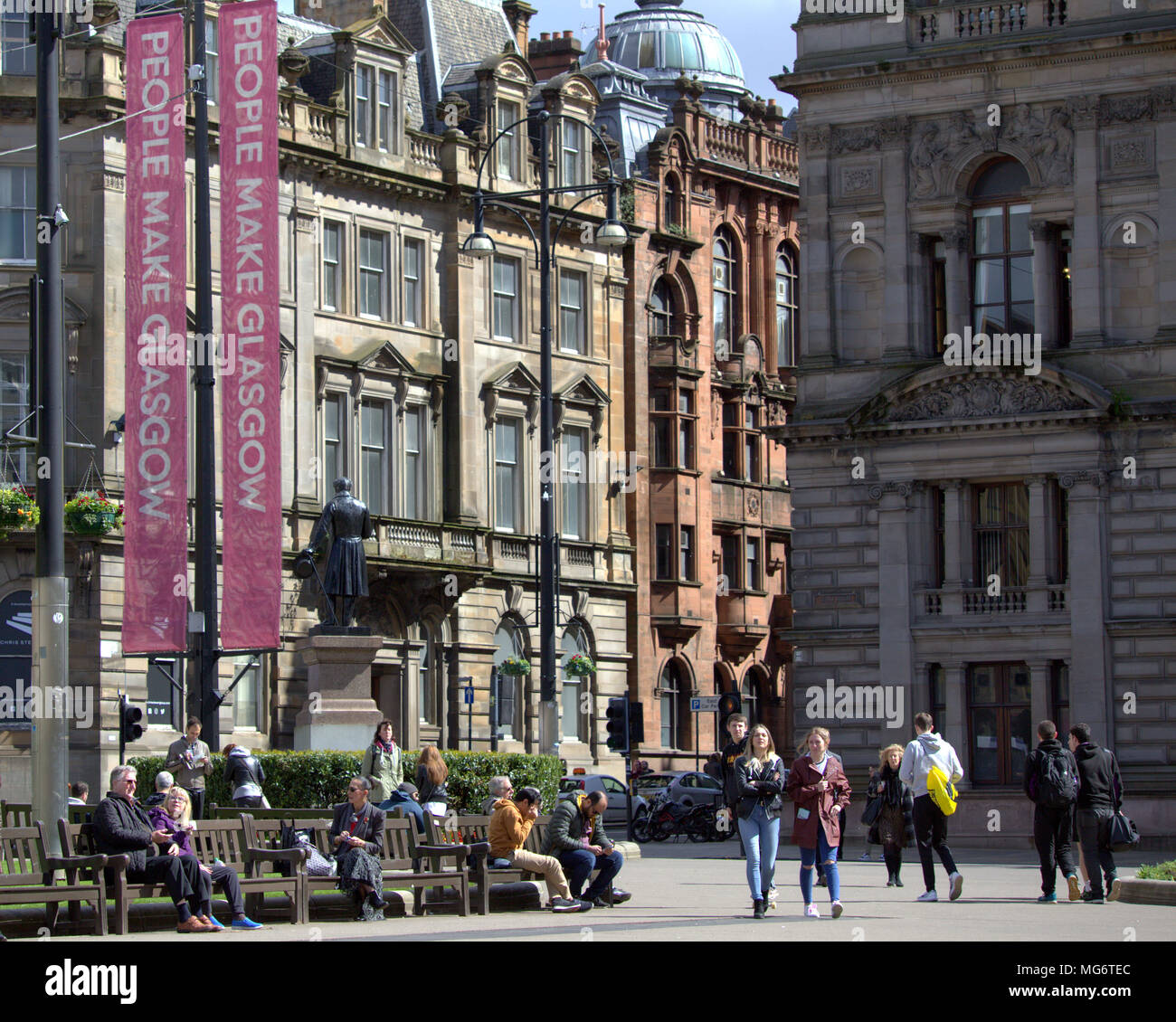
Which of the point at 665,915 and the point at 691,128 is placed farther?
the point at 691,128

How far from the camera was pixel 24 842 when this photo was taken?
22281 millimetres

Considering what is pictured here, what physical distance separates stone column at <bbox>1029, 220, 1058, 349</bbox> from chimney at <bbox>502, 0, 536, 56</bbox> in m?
28.1

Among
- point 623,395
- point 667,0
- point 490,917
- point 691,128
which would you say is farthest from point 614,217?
point 667,0

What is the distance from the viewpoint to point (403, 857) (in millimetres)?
25844

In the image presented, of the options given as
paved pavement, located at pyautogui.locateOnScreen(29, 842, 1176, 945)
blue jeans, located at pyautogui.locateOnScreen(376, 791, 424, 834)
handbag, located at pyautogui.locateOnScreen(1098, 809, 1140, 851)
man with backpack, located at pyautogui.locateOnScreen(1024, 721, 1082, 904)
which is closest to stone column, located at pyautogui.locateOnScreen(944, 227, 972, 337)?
paved pavement, located at pyautogui.locateOnScreen(29, 842, 1176, 945)

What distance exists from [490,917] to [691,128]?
177ft

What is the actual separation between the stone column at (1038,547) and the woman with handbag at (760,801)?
2210cm

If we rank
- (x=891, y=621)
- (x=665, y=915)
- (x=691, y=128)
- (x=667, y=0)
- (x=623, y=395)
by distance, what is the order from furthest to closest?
(x=667, y=0)
(x=691, y=128)
(x=623, y=395)
(x=891, y=621)
(x=665, y=915)

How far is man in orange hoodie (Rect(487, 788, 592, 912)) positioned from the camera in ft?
82.0

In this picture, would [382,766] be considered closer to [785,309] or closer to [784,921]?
[784,921]

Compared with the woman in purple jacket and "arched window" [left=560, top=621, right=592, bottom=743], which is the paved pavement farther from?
"arched window" [left=560, top=621, right=592, bottom=743]

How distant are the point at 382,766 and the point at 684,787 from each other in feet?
77.8

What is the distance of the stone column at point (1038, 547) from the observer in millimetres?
46000
